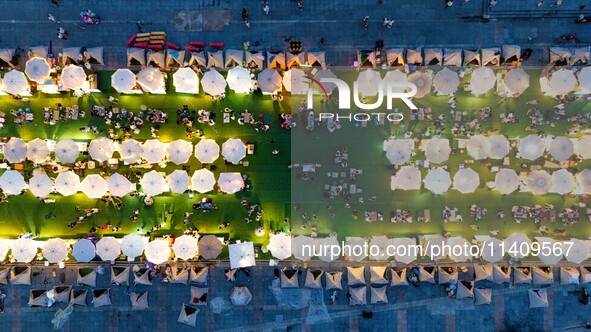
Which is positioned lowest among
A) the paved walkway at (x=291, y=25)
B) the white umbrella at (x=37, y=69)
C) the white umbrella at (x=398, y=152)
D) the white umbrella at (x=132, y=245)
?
the white umbrella at (x=132, y=245)

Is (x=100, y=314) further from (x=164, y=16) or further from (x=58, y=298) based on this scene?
(x=164, y=16)

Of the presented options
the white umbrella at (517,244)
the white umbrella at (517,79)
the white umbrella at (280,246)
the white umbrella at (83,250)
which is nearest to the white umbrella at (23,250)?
the white umbrella at (83,250)

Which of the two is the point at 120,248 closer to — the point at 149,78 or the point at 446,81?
the point at 149,78

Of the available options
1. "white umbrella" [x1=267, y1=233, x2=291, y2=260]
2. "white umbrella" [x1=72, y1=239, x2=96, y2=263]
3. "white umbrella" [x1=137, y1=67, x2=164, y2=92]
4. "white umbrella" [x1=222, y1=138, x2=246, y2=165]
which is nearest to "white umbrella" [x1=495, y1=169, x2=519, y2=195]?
"white umbrella" [x1=267, y1=233, x2=291, y2=260]

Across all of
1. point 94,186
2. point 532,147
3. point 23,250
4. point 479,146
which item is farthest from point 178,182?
point 532,147

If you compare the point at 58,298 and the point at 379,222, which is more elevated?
the point at 379,222

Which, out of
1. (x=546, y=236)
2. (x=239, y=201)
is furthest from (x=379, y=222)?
(x=546, y=236)

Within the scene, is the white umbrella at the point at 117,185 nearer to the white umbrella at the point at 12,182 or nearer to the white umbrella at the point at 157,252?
the white umbrella at the point at 157,252

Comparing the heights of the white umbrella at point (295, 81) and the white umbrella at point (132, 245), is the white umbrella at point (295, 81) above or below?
above
